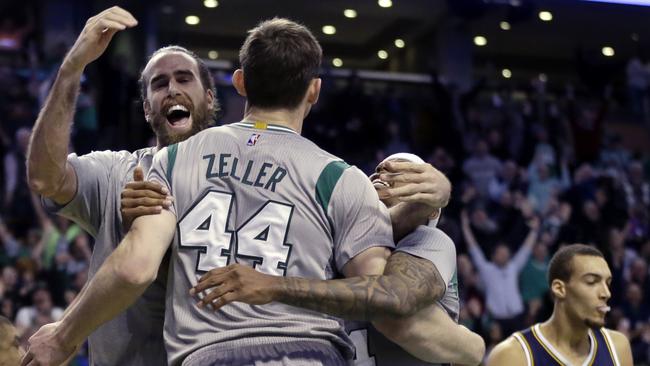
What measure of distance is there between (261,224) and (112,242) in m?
0.86

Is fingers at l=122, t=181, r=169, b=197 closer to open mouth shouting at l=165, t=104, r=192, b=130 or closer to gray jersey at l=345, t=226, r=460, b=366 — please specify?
gray jersey at l=345, t=226, r=460, b=366

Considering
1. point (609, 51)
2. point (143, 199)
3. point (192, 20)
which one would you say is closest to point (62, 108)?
point (143, 199)

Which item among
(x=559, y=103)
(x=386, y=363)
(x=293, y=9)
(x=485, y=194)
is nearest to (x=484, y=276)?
(x=485, y=194)

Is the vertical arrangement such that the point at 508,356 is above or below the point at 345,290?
below

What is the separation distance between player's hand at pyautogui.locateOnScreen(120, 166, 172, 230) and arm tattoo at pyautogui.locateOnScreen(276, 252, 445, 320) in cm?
43

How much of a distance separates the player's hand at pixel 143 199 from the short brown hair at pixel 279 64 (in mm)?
398

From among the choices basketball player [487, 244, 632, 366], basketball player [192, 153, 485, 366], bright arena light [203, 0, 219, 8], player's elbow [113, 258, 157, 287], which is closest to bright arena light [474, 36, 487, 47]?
bright arena light [203, 0, 219, 8]

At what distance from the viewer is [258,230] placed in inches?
117

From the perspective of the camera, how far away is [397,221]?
341cm

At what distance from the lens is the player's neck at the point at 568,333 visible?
6344 mm

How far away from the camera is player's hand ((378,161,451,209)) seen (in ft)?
10.7

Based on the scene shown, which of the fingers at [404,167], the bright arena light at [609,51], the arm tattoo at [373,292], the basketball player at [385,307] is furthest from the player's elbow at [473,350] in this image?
the bright arena light at [609,51]

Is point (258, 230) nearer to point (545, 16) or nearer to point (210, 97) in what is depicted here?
point (210, 97)

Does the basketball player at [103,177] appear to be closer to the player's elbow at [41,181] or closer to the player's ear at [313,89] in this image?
the player's elbow at [41,181]
